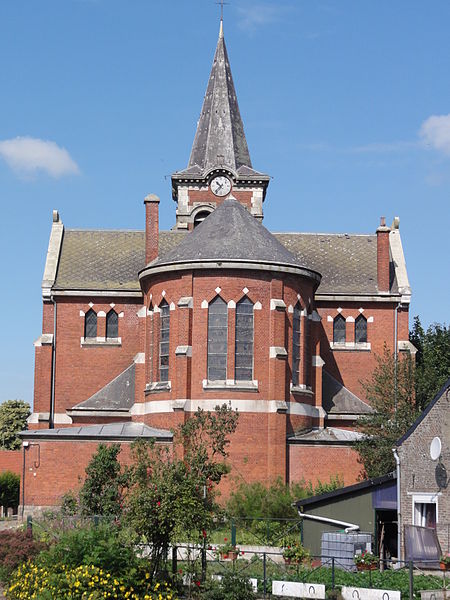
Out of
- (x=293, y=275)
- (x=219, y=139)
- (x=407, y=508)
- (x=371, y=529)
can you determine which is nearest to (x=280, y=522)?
(x=371, y=529)

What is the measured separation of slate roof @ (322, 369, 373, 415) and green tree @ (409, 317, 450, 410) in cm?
335

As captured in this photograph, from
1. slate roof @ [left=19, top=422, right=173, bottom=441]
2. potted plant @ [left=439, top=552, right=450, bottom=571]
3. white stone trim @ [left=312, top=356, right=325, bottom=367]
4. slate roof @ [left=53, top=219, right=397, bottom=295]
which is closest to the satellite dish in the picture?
potted plant @ [left=439, top=552, right=450, bottom=571]

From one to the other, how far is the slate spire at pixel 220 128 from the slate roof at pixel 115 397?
16.8m

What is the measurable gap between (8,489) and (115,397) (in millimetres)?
12013

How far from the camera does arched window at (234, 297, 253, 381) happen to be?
45875 millimetres

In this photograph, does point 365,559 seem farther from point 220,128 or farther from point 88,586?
point 220,128

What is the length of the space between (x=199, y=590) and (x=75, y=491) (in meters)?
22.2

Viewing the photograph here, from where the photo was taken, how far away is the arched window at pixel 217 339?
45812mm

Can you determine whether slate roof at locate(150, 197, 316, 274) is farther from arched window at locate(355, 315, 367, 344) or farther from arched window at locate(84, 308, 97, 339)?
arched window at locate(355, 315, 367, 344)

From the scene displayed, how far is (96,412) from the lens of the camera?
5116 centimetres

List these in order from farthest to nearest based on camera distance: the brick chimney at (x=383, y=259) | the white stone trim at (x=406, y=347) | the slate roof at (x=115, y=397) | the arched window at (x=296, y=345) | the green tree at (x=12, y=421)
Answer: the green tree at (x=12, y=421)
the brick chimney at (x=383, y=259)
the white stone trim at (x=406, y=347)
the slate roof at (x=115, y=397)
the arched window at (x=296, y=345)

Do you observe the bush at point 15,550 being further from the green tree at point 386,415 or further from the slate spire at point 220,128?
the slate spire at point 220,128

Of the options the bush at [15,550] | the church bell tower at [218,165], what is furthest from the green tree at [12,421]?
the bush at [15,550]

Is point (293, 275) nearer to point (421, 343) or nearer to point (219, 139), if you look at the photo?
point (421, 343)
